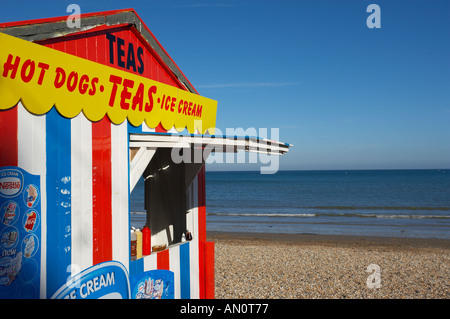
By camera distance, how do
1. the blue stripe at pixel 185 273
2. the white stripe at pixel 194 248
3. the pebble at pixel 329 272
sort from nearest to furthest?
1. the blue stripe at pixel 185 273
2. the white stripe at pixel 194 248
3. the pebble at pixel 329 272

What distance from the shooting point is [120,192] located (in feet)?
15.7

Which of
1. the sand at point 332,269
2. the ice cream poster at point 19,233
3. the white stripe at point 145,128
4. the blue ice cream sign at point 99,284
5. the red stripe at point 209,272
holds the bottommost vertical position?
the sand at point 332,269

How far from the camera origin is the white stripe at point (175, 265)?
227 inches

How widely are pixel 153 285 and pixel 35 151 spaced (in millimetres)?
2406

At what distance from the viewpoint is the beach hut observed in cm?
366

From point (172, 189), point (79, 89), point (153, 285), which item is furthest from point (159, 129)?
point (153, 285)

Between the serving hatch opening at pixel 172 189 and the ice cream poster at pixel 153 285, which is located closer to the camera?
the ice cream poster at pixel 153 285

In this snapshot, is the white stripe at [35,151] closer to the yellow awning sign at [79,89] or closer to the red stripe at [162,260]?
the yellow awning sign at [79,89]

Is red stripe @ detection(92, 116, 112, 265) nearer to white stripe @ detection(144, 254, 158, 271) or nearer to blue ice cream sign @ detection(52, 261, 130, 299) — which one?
blue ice cream sign @ detection(52, 261, 130, 299)

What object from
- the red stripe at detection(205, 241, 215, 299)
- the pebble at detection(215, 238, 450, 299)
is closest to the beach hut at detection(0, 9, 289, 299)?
the red stripe at detection(205, 241, 215, 299)

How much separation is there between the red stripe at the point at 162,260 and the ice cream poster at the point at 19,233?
6.06 ft

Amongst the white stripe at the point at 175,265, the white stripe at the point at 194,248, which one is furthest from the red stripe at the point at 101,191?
the white stripe at the point at 194,248

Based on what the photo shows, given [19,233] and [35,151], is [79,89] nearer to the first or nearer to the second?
[35,151]
